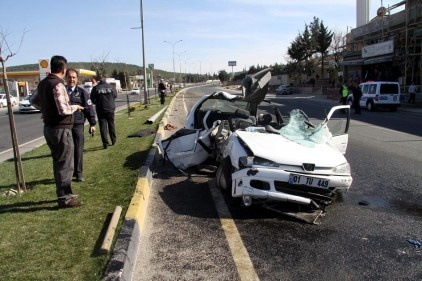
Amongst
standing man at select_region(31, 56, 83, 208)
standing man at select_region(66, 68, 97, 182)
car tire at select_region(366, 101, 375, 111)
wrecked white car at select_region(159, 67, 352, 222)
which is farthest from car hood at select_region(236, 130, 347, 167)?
car tire at select_region(366, 101, 375, 111)

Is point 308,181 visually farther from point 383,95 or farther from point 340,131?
point 383,95

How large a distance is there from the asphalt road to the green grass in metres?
0.49

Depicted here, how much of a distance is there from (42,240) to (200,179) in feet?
11.3

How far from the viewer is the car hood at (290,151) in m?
5.36

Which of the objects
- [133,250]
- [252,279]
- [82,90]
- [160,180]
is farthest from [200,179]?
[252,279]

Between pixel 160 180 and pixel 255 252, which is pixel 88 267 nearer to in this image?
pixel 255 252

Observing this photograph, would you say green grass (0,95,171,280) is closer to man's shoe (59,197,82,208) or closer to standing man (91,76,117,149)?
man's shoe (59,197,82,208)

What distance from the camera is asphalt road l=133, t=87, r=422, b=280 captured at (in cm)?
394

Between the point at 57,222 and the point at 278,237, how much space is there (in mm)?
2511

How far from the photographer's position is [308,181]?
17.2ft

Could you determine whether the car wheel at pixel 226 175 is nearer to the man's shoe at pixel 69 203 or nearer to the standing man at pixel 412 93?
the man's shoe at pixel 69 203

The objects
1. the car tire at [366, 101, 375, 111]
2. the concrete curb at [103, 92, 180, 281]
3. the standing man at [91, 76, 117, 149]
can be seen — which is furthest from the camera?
the car tire at [366, 101, 375, 111]

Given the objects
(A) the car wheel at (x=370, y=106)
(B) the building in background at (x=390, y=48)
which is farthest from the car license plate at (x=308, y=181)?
(B) the building in background at (x=390, y=48)

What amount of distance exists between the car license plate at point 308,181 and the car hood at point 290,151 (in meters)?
0.17
